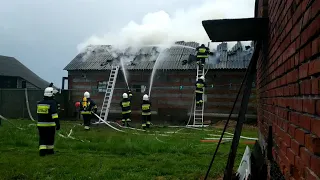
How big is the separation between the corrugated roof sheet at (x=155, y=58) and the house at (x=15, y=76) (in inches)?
461

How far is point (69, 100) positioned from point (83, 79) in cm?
151

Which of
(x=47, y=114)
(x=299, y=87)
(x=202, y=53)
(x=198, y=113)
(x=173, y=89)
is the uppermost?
Answer: (x=202, y=53)

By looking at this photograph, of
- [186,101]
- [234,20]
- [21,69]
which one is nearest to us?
[234,20]

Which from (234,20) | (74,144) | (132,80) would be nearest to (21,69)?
(132,80)

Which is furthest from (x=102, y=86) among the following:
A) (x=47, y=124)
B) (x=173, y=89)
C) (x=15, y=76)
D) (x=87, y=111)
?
(x=15, y=76)

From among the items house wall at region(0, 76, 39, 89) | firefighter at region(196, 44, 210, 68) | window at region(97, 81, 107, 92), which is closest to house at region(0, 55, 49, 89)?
house wall at region(0, 76, 39, 89)

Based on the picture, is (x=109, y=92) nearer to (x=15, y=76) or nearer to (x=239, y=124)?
(x=239, y=124)

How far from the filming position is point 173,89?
16234mm

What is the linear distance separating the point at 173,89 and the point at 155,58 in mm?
2603

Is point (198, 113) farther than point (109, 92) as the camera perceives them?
No

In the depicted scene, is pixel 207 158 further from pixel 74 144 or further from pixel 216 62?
pixel 216 62

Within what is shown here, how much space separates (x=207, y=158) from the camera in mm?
6633

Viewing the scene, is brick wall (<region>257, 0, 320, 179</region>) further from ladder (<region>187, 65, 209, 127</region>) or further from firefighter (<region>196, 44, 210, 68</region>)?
firefighter (<region>196, 44, 210, 68</region>)

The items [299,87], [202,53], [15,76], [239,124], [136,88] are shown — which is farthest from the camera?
[15,76]
